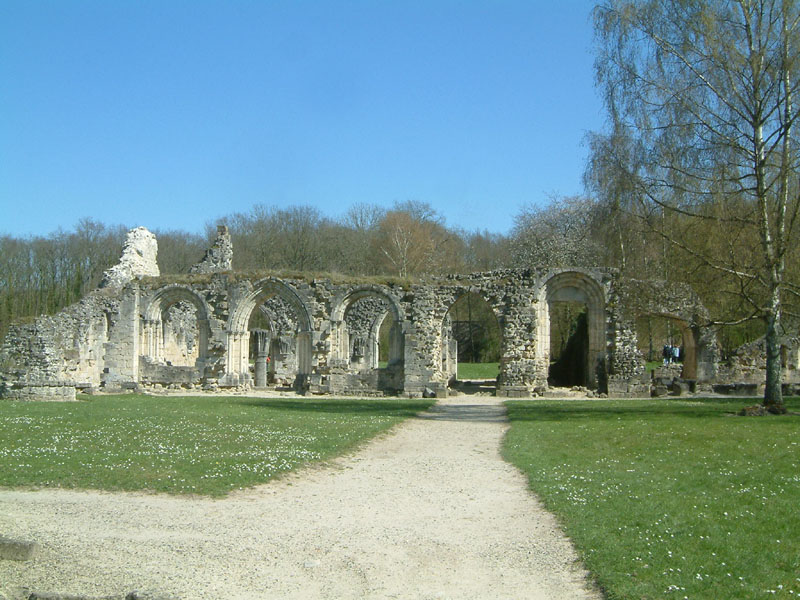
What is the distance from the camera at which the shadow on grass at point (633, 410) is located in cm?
1659

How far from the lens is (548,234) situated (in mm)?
47719

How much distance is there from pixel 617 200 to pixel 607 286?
8.36m

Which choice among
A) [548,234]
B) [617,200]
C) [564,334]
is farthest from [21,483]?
[548,234]

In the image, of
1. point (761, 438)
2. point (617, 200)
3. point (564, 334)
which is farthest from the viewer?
point (564, 334)

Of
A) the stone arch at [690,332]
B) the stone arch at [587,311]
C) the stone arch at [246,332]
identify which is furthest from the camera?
the stone arch at [246,332]

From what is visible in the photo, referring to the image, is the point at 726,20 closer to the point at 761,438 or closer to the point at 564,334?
the point at 761,438

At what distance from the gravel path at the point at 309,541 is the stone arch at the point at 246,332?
16.6m

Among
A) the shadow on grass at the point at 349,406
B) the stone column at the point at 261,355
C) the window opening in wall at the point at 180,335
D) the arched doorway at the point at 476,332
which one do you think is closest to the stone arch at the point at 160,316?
the window opening in wall at the point at 180,335

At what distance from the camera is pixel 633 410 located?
718 inches

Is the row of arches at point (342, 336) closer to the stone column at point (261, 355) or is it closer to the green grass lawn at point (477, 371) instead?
the stone column at point (261, 355)

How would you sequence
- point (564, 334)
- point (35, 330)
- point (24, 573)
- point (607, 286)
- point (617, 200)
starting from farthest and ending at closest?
point (564, 334) → point (607, 286) → point (35, 330) → point (617, 200) → point (24, 573)

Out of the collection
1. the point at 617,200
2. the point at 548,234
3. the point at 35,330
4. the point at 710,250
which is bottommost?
the point at 35,330

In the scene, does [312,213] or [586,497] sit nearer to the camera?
[586,497]

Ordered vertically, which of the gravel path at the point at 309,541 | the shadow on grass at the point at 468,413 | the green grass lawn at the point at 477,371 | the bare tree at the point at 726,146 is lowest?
the shadow on grass at the point at 468,413
